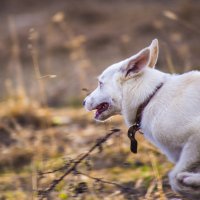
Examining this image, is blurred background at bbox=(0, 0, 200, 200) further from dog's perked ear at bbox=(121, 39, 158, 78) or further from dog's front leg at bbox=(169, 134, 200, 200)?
dog's perked ear at bbox=(121, 39, 158, 78)

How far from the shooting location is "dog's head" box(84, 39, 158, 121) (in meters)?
5.03

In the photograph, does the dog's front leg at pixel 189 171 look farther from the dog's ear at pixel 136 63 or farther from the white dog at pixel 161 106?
the dog's ear at pixel 136 63

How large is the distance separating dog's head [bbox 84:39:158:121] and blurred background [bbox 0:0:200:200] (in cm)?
43

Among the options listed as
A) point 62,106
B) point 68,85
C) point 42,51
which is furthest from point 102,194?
point 42,51

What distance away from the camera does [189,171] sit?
4.64 metres

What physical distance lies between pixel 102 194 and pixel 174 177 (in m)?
1.33

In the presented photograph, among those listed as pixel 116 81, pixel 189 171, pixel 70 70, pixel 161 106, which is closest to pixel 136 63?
pixel 116 81

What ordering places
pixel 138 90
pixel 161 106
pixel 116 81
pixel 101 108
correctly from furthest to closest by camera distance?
pixel 101 108
pixel 116 81
pixel 138 90
pixel 161 106

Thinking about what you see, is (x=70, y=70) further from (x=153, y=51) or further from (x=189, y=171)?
(x=189, y=171)

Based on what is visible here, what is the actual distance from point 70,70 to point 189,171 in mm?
10230

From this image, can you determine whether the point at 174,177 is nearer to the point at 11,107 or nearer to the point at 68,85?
the point at 11,107

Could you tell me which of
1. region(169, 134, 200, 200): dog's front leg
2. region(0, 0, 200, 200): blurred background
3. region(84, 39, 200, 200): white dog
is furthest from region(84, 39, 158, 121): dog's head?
region(169, 134, 200, 200): dog's front leg

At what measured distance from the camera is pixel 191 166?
463 centimetres

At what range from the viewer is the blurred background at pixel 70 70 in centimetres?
683
